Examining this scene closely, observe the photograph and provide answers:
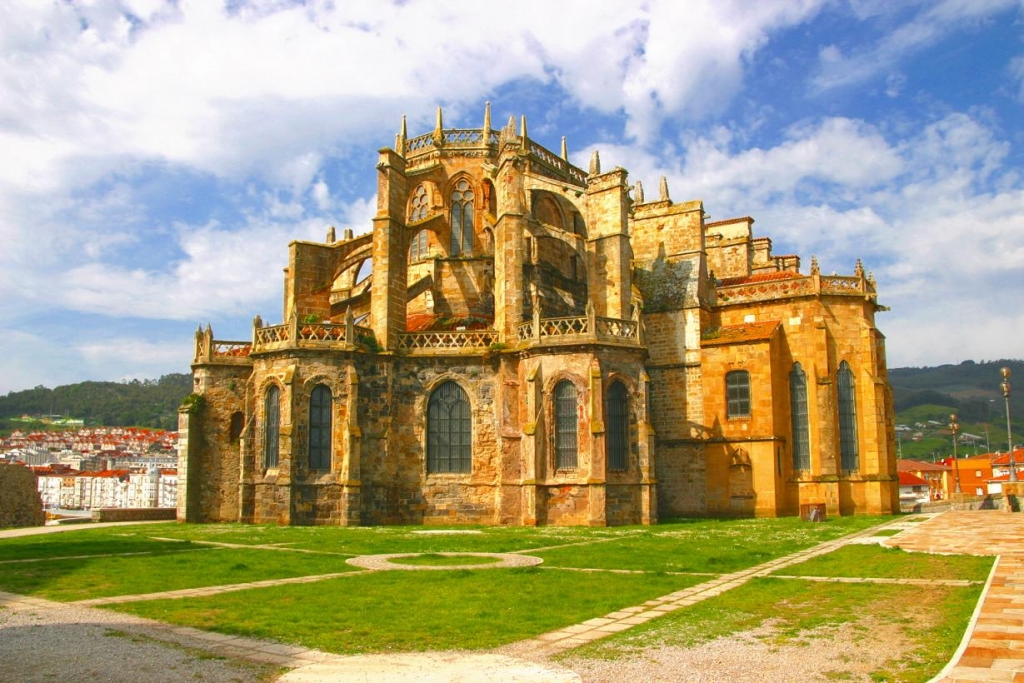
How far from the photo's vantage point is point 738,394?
115 ft

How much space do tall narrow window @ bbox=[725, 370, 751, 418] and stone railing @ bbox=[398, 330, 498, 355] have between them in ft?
32.8

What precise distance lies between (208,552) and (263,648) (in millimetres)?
11534

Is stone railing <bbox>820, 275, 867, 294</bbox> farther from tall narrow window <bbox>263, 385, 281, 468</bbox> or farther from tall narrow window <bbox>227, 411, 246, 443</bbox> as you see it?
tall narrow window <bbox>227, 411, 246, 443</bbox>

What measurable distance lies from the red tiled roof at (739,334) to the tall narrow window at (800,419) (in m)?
1.93

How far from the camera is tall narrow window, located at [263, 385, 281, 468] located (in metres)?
32.0

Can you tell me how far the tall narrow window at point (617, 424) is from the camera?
101 ft

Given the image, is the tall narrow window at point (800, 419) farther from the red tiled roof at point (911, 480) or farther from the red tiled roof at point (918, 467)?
the red tiled roof at point (918, 467)

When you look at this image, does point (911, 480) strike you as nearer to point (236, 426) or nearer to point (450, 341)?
point (450, 341)

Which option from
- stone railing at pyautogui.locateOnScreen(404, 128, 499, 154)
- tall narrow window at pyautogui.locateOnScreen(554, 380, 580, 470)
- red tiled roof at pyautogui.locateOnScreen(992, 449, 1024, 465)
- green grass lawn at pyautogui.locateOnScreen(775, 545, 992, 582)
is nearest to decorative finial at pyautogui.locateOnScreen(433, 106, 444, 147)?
Result: stone railing at pyautogui.locateOnScreen(404, 128, 499, 154)

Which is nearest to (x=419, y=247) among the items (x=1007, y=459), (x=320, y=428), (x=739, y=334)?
(x=320, y=428)

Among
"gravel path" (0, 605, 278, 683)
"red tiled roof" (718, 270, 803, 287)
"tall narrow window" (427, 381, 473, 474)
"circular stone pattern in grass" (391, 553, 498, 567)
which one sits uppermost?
"red tiled roof" (718, 270, 803, 287)

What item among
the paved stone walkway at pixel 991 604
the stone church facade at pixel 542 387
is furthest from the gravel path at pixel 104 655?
the stone church facade at pixel 542 387

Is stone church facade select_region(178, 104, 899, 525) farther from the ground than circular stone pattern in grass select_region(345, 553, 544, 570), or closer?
farther from the ground

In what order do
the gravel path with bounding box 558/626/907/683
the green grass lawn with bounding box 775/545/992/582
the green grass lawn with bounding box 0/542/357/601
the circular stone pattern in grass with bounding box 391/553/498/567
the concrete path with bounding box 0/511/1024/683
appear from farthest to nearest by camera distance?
1. the circular stone pattern in grass with bounding box 391/553/498/567
2. the green grass lawn with bounding box 775/545/992/582
3. the green grass lawn with bounding box 0/542/357/601
4. the gravel path with bounding box 558/626/907/683
5. the concrete path with bounding box 0/511/1024/683
